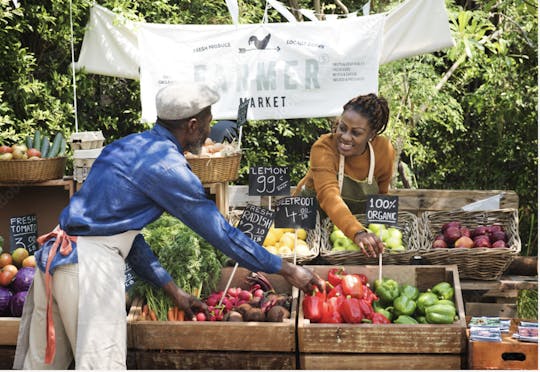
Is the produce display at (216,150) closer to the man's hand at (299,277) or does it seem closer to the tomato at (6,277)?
the tomato at (6,277)

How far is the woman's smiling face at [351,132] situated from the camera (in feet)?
13.7

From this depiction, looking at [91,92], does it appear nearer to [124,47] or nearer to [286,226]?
[124,47]

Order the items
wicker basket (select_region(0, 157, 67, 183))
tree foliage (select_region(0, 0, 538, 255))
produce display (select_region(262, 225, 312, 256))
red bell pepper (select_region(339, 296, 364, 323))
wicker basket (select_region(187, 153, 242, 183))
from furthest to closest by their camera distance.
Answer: tree foliage (select_region(0, 0, 538, 255)) < wicker basket (select_region(0, 157, 67, 183)) < wicker basket (select_region(187, 153, 242, 183)) < produce display (select_region(262, 225, 312, 256)) < red bell pepper (select_region(339, 296, 364, 323))

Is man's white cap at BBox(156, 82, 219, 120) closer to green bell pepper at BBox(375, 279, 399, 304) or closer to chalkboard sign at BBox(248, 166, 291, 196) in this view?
chalkboard sign at BBox(248, 166, 291, 196)

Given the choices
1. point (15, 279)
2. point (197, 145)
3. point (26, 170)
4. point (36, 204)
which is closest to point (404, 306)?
point (197, 145)

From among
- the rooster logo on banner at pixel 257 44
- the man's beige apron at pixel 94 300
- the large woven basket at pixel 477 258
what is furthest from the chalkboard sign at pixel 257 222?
the rooster logo on banner at pixel 257 44

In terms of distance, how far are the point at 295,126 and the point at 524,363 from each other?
492 cm

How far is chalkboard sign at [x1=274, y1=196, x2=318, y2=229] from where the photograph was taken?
12.2ft

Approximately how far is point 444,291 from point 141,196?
151cm

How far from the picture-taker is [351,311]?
3.31 metres

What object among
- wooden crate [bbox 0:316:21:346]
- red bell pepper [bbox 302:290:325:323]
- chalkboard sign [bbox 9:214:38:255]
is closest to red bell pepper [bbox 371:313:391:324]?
red bell pepper [bbox 302:290:325:323]

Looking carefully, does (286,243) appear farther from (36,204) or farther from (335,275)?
(36,204)

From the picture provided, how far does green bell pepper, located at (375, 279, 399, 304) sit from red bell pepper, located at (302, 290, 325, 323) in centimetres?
37

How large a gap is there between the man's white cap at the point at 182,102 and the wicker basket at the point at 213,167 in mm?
1846
